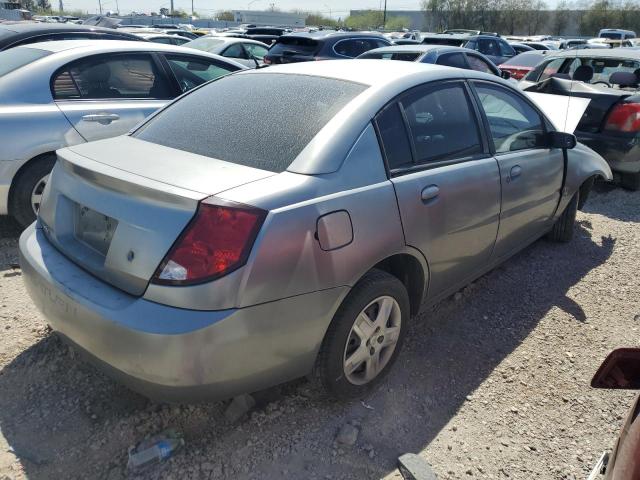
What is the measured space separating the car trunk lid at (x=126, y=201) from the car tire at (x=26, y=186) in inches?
69.7

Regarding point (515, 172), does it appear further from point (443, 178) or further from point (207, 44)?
point (207, 44)

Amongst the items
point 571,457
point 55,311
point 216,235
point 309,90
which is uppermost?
point 309,90

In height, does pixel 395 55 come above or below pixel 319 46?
below

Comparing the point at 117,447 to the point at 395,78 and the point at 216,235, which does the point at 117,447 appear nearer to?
the point at 216,235

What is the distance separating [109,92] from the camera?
4.82 m

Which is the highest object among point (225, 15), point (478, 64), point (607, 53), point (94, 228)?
point (225, 15)

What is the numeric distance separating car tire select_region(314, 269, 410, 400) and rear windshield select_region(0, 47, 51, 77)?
368 cm

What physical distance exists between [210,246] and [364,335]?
3.17 feet

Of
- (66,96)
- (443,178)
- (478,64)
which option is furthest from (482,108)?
(478,64)

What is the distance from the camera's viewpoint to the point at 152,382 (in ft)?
6.95

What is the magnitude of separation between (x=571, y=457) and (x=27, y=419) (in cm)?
253

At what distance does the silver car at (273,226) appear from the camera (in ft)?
A: 6.79

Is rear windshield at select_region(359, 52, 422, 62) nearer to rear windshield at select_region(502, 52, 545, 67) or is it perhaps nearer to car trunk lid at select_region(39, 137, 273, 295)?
rear windshield at select_region(502, 52, 545, 67)

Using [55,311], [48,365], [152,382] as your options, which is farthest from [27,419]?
[152,382]
